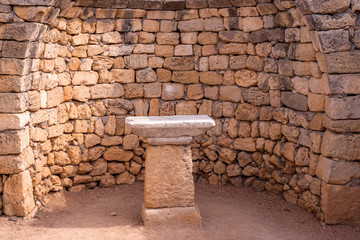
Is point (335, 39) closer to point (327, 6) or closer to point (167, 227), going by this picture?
point (327, 6)

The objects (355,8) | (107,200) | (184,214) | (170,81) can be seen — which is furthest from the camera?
(170,81)

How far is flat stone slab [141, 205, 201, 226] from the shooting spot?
5.12 m

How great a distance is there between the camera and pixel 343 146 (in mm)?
5082

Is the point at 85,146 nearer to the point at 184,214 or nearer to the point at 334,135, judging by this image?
the point at 184,214

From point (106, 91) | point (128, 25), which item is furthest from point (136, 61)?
point (106, 91)

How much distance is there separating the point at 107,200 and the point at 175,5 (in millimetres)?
3193

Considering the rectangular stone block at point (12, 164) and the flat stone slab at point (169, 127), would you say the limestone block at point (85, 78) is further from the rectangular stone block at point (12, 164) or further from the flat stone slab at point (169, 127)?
the flat stone slab at point (169, 127)

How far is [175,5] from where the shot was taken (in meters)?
6.40

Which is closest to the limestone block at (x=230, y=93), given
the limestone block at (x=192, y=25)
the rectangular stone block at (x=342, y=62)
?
the limestone block at (x=192, y=25)

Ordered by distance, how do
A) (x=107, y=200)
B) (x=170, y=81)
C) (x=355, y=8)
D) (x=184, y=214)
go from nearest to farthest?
(x=355, y=8)
(x=184, y=214)
(x=107, y=200)
(x=170, y=81)

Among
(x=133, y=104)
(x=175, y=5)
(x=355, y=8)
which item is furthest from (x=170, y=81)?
(x=355, y=8)

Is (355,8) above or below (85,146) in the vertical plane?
above

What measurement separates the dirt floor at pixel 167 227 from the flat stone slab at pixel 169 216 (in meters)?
0.09

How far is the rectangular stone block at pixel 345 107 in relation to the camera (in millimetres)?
4984
